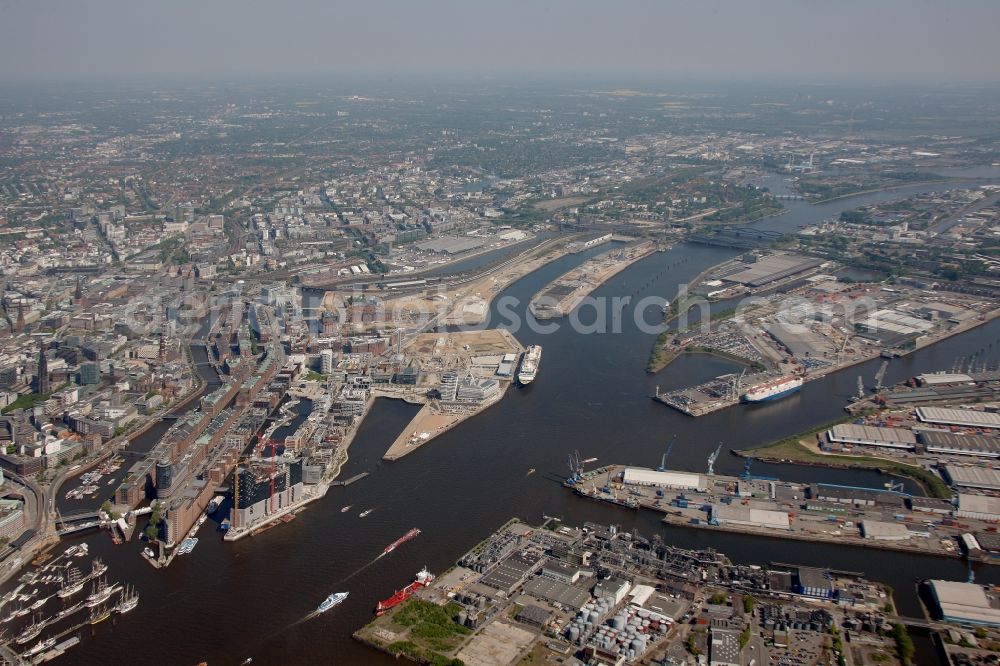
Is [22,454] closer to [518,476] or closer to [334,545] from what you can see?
[334,545]

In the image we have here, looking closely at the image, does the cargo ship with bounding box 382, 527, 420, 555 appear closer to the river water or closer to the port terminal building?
the river water

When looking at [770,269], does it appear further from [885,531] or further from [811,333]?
[885,531]

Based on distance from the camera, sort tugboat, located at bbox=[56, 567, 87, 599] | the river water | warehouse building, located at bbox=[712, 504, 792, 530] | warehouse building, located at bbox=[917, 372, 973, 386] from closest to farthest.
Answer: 1. the river water
2. tugboat, located at bbox=[56, 567, 87, 599]
3. warehouse building, located at bbox=[712, 504, 792, 530]
4. warehouse building, located at bbox=[917, 372, 973, 386]

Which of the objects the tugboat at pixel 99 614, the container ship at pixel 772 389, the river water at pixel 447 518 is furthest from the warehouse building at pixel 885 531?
the tugboat at pixel 99 614

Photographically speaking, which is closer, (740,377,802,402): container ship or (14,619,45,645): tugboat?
(14,619,45,645): tugboat

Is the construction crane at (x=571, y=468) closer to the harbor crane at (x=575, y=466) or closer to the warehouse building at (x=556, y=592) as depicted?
the harbor crane at (x=575, y=466)

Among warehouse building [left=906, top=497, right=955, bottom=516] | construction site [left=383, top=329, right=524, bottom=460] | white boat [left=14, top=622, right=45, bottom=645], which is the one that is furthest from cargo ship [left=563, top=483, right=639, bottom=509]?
white boat [left=14, top=622, right=45, bottom=645]

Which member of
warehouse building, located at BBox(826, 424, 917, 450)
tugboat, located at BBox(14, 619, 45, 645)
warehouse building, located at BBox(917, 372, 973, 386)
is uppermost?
warehouse building, located at BBox(917, 372, 973, 386)

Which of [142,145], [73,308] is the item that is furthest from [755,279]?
[142,145]
